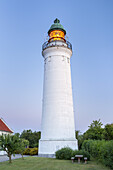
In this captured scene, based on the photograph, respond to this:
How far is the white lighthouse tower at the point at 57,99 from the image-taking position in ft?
55.6

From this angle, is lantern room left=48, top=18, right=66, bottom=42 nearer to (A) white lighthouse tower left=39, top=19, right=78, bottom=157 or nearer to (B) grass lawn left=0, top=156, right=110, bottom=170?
(A) white lighthouse tower left=39, top=19, right=78, bottom=157

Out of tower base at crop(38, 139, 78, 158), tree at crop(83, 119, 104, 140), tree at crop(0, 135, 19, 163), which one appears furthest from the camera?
tree at crop(83, 119, 104, 140)

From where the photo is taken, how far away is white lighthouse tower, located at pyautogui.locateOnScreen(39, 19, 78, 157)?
1694cm

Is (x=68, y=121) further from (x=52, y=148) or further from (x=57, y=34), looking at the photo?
(x=57, y=34)

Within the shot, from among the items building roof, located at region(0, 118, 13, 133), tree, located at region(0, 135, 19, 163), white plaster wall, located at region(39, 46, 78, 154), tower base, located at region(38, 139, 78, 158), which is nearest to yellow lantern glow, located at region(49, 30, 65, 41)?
white plaster wall, located at region(39, 46, 78, 154)

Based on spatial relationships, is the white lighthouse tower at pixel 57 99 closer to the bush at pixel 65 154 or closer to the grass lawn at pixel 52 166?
the bush at pixel 65 154

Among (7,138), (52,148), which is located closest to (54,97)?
(52,148)

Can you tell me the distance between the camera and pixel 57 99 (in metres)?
18.3

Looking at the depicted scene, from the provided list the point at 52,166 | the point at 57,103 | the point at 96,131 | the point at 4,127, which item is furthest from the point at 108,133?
the point at 52,166

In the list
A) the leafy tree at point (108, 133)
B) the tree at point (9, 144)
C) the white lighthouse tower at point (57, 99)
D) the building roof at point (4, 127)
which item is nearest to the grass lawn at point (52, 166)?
the tree at point (9, 144)

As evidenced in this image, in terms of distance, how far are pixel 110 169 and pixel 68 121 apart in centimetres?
861

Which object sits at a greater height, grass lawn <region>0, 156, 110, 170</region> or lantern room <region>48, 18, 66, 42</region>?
lantern room <region>48, 18, 66, 42</region>

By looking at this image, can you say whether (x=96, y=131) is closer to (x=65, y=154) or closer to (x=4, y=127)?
(x=65, y=154)

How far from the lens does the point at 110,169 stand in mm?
9523
